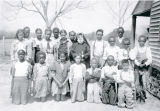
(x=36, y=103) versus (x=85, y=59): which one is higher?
(x=85, y=59)

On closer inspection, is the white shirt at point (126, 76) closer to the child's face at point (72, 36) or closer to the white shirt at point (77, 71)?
the white shirt at point (77, 71)

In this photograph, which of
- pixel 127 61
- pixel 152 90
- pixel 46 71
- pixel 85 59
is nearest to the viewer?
pixel 127 61

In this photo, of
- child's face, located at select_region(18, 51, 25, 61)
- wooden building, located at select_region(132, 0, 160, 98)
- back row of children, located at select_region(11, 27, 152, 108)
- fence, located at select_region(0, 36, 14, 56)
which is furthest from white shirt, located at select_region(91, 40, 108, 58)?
fence, located at select_region(0, 36, 14, 56)

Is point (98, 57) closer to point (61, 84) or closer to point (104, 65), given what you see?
point (104, 65)

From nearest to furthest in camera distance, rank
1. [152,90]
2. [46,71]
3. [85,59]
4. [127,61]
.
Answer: [127,61], [46,71], [85,59], [152,90]

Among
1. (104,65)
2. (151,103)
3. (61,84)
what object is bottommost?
(151,103)

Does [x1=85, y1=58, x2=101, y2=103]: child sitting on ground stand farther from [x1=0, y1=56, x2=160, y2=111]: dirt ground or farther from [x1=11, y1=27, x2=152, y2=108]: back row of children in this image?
[x1=0, y1=56, x2=160, y2=111]: dirt ground

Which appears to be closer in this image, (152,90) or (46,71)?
(46,71)

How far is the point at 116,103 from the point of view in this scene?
619 cm

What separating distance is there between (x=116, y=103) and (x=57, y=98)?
158 cm

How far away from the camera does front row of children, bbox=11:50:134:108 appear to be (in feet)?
20.1

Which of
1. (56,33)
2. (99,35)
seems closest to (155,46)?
(99,35)

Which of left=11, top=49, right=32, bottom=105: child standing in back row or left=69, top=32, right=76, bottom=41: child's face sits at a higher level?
left=69, top=32, right=76, bottom=41: child's face

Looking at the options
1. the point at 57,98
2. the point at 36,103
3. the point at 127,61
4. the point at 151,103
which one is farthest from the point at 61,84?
the point at 151,103
